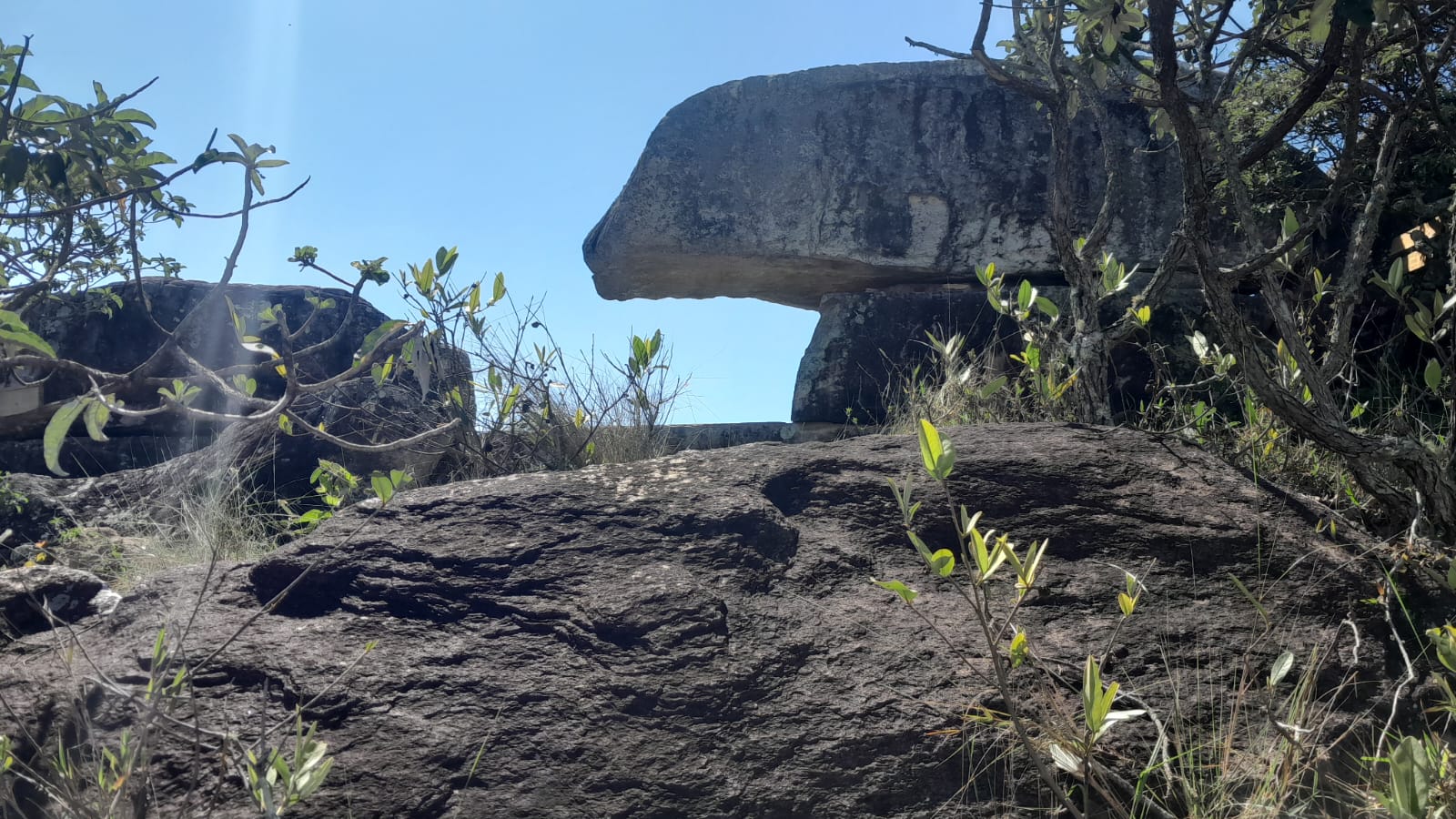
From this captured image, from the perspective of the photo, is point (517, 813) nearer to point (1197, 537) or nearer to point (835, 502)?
point (835, 502)

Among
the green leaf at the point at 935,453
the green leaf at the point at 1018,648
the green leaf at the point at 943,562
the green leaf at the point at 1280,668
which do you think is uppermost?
the green leaf at the point at 935,453

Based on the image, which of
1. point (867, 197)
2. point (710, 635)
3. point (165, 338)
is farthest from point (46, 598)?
point (867, 197)

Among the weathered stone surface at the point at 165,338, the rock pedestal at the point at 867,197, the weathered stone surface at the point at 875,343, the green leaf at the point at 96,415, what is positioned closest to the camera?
the green leaf at the point at 96,415

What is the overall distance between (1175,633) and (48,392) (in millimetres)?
5266

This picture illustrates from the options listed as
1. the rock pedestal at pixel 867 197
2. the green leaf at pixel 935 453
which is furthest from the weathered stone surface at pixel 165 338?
the green leaf at pixel 935 453

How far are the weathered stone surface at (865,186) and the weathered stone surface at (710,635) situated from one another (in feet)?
7.83

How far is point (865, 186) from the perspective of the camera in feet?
16.7

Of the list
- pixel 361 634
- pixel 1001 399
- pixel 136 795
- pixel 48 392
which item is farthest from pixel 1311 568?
pixel 48 392

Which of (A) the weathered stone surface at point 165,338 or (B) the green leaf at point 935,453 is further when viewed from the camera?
(A) the weathered stone surface at point 165,338

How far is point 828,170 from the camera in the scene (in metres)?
5.10

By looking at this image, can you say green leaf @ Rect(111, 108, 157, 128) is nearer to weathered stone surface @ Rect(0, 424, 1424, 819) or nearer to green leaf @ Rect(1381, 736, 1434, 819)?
weathered stone surface @ Rect(0, 424, 1424, 819)

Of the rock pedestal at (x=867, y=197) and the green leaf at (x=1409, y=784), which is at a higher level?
the rock pedestal at (x=867, y=197)

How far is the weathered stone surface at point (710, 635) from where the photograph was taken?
6.45ft

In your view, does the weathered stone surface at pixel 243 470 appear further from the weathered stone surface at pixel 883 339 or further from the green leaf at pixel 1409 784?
the green leaf at pixel 1409 784
